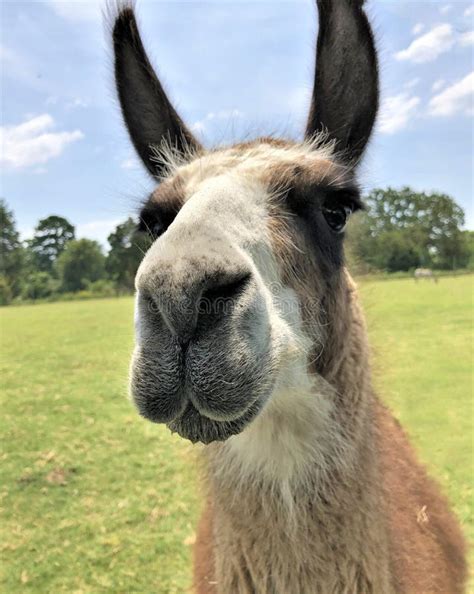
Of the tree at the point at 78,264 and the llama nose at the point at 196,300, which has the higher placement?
the tree at the point at 78,264

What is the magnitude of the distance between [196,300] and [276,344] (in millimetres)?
540

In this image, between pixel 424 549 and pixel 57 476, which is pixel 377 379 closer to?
→ pixel 424 549

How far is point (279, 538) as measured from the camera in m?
2.85

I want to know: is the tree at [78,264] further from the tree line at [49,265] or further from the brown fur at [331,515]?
the brown fur at [331,515]

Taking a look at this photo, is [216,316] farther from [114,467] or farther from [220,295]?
[114,467]

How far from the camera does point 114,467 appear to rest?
28.4 ft

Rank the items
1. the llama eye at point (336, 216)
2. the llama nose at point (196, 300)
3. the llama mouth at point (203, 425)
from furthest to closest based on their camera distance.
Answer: the llama eye at point (336, 216) → the llama mouth at point (203, 425) → the llama nose at point (196, 300)

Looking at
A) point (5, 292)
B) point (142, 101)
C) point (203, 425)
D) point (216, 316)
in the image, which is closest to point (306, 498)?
point (203, 425)

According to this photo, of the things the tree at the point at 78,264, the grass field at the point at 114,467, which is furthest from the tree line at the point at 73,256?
the grass field at the point at 114,467

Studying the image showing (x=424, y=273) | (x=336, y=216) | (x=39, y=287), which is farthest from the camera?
(x=39, y=287)

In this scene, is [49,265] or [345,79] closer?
[345,79]

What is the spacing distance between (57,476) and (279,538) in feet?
21.1

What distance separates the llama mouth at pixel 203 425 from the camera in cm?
214

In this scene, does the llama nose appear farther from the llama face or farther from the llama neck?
the llama neck
